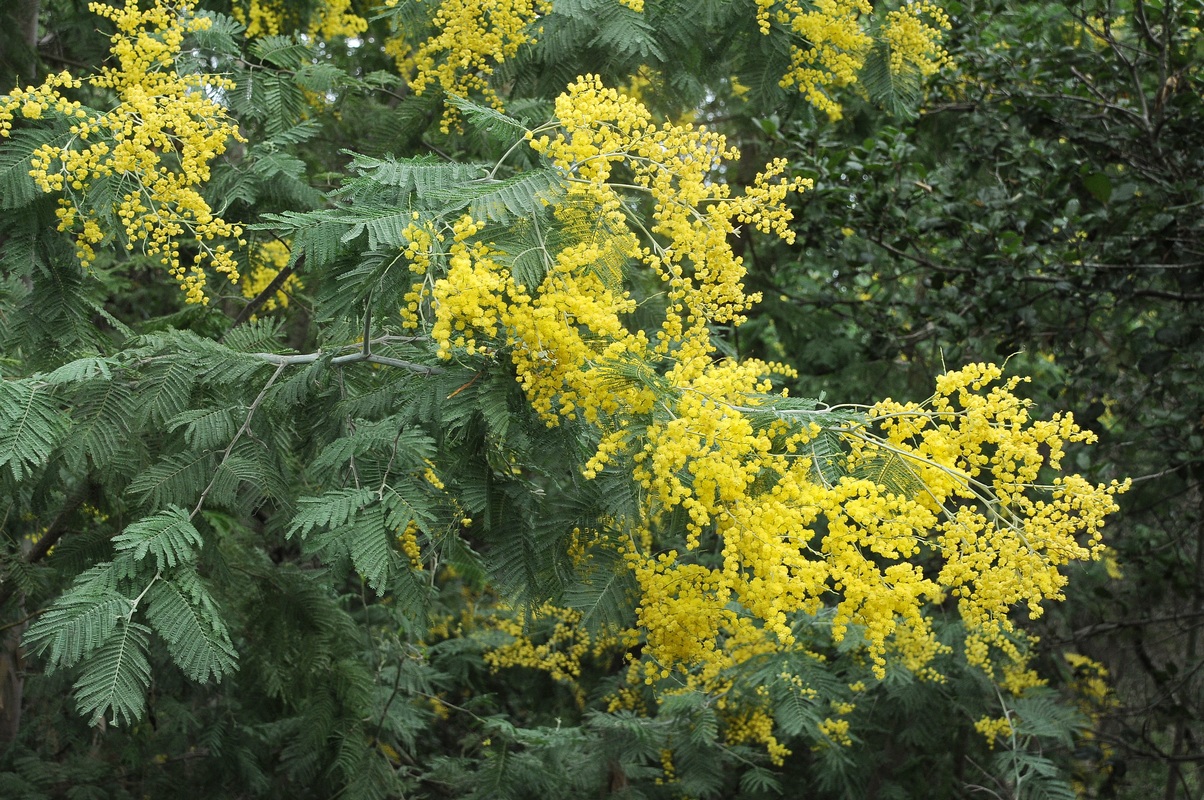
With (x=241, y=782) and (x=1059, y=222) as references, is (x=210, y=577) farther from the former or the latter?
(x=1059, y=222)

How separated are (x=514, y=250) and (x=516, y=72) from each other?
269 centimetres

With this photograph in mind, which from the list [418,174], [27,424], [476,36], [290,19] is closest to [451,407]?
[418,174]

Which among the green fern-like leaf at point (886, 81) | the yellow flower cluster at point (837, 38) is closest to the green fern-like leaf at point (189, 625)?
the yellow flower cluster at point (837, 38)

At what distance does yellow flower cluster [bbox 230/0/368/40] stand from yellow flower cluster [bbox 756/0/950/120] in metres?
2.49

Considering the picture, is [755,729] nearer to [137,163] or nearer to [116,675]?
[116,675]

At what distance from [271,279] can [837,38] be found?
11.1 ft

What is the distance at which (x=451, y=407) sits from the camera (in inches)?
126

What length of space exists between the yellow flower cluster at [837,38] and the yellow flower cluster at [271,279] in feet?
9.18

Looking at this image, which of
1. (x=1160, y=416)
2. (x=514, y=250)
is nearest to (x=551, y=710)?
(x=1160, y=416)

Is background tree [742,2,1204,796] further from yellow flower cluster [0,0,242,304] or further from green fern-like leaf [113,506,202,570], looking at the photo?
green fern-like leaf [113,506,202,570]

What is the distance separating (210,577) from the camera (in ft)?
14.7

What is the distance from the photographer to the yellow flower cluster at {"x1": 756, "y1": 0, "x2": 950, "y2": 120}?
469cm

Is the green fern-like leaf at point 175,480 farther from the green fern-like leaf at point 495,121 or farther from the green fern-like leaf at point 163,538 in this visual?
the green fern-like leaf at point 495,121

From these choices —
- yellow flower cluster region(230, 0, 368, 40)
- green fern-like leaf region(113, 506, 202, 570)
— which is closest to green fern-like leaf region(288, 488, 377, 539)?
green fern-like leaf region(113, 506, 202, 570)
